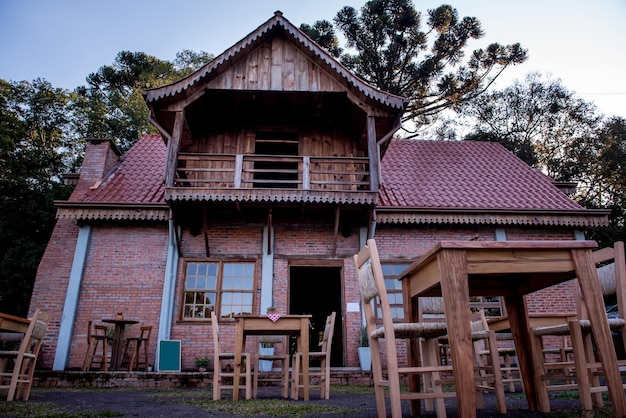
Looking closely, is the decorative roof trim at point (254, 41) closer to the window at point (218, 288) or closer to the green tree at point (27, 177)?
the window at point (218, 288)

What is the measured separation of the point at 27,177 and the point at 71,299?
12.8 meters

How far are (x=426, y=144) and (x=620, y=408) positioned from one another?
39.9 ft

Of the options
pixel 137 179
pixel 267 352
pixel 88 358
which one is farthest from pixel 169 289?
pixel 137 179

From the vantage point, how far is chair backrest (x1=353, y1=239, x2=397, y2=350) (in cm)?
296

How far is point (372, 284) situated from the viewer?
10.4 feet

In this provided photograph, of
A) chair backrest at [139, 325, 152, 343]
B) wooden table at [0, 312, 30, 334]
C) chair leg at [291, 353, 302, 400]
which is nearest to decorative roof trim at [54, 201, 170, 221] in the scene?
chair backrest at [139, 325, 152, 343]

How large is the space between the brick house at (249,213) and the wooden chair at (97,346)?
0.30 metres

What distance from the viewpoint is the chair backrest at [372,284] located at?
2965 millimetres

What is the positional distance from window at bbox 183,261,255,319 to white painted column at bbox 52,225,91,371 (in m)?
2.12

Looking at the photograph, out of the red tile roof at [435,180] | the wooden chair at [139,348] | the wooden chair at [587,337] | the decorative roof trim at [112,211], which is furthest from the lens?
the red tile roof at [435,180]

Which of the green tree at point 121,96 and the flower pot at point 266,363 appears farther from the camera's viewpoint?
the green tree at point 121,96

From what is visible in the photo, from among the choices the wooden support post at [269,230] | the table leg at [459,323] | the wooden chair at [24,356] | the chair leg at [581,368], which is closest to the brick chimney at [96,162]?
the wooden support post at [269,230]

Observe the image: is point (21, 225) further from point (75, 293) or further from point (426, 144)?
point (426, 144)

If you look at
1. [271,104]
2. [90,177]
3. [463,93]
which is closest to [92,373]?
[90,177]
